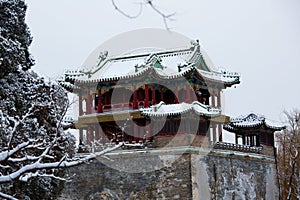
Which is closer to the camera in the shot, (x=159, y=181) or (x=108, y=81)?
(x=159, y=181)

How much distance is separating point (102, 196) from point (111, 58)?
6794mm

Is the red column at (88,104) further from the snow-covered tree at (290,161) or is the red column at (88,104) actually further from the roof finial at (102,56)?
the snow-covered tree at (290,161)

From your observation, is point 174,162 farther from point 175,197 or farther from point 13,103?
point 13,103

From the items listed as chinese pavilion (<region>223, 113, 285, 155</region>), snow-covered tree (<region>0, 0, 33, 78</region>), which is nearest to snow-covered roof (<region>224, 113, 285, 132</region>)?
chinese pavilion (<region>223, 113, 285, 155</region>)

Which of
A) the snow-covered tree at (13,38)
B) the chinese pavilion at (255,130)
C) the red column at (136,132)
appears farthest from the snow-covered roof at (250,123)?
the snow-covered tree at (13,38)

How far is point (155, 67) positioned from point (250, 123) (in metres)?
4.55

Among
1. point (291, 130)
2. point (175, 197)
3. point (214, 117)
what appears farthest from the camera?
point (291, 130)

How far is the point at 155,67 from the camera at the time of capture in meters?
21.9

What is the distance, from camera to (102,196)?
20016 mm

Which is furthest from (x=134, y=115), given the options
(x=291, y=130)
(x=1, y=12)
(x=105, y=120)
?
(x=291, y=130)

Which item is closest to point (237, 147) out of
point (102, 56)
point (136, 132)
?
point (136, 132)

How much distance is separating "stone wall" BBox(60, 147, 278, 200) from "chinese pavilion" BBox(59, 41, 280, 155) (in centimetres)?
55

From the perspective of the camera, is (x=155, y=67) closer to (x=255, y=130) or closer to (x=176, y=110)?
(x=176, y=110)

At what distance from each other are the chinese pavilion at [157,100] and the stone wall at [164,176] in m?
0.55
